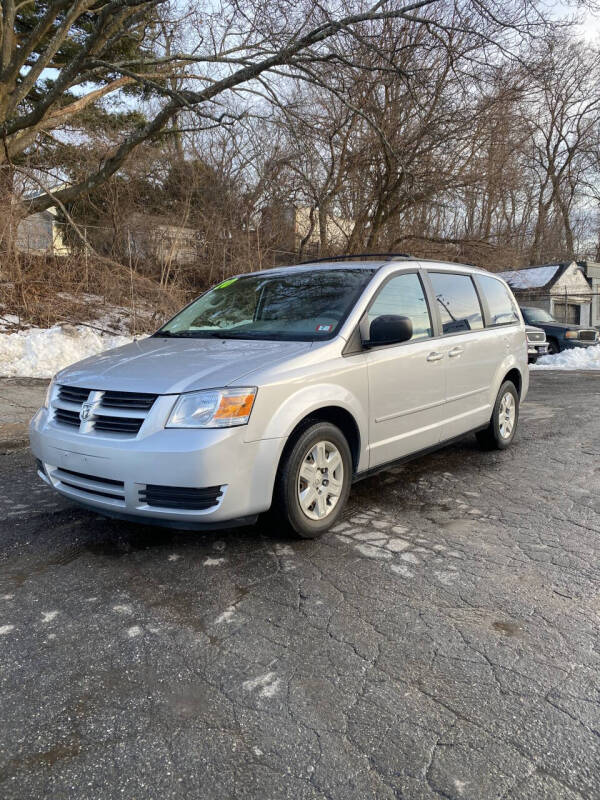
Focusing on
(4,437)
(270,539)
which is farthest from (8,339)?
(270,539)

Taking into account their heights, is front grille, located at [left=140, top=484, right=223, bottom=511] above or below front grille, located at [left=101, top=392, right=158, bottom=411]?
below

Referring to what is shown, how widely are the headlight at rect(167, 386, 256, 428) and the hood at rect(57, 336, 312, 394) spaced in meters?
0.06

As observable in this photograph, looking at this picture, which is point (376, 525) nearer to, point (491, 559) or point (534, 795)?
point (491, 559)

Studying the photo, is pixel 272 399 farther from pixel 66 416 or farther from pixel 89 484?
pixel 66 416

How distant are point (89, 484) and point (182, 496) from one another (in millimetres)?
643

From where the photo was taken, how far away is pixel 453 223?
68.5ft

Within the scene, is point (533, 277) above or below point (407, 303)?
above

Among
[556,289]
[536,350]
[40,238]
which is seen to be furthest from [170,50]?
[556,289]

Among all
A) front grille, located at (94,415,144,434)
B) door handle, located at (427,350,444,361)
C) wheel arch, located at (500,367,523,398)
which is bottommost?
wheel arch, located at (500,367,523,398)

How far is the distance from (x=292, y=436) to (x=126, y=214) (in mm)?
14706

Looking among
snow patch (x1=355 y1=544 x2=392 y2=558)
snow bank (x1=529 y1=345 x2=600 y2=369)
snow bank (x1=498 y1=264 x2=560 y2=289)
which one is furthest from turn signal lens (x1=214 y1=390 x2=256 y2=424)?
snow bank (x1=498 y1=264 x2=560 y2=289)

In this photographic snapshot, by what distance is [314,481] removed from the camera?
3648 millimetres

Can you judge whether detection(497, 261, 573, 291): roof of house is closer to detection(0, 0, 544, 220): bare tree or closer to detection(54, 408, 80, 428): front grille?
detection(0, 0, 544, 220): bare tree

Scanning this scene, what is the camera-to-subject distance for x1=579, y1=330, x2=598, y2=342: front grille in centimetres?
1767
